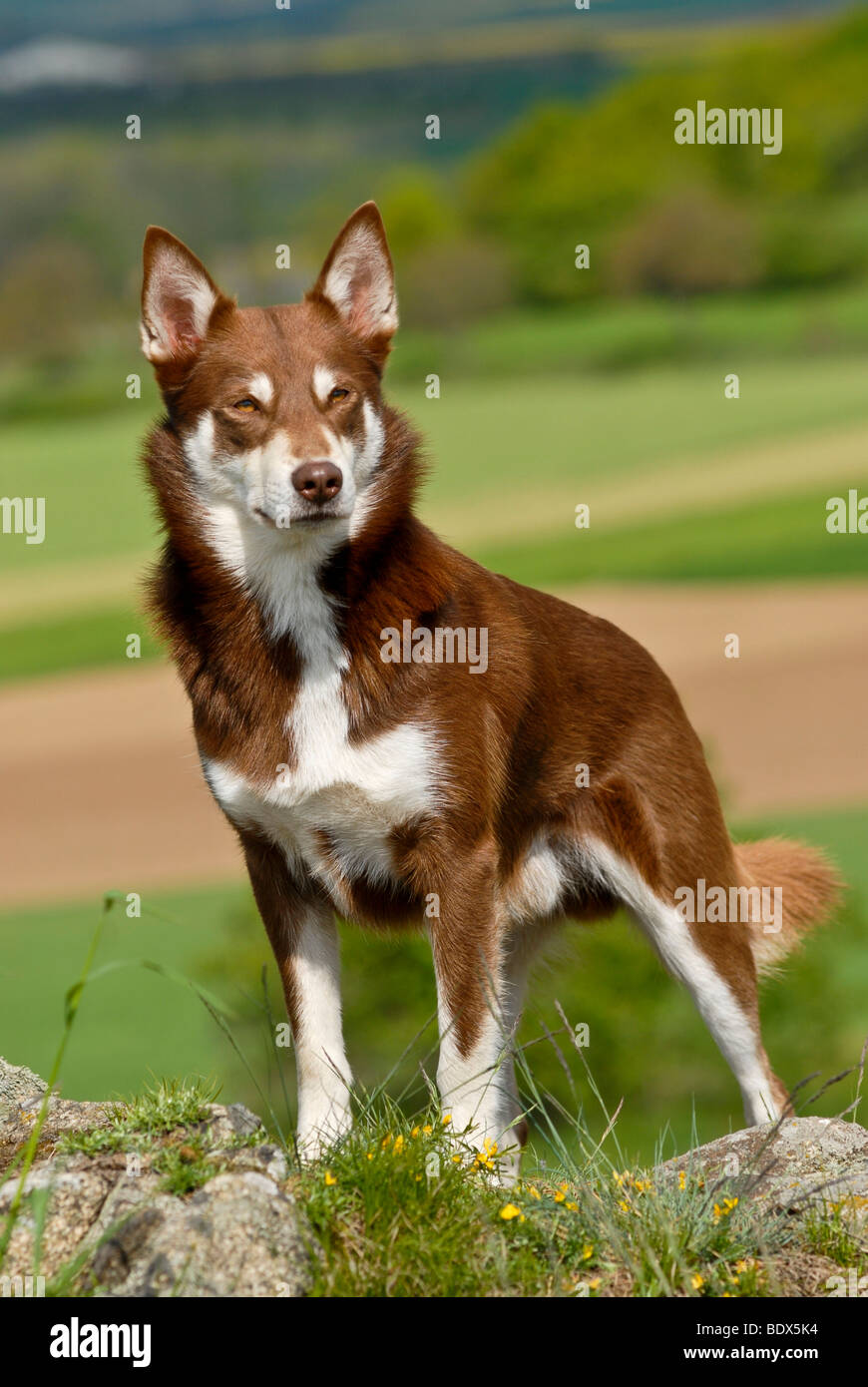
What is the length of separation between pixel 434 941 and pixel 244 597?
1275 millimetres

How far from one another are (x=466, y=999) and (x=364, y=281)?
2.38m

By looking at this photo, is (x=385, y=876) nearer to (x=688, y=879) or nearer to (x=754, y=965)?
(x=688, y=879)

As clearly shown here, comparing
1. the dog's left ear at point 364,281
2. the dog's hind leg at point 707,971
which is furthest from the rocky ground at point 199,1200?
the dog's left ear at point 364,281

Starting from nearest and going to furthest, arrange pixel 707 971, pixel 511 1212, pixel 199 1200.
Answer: pixel 199 1200 → pixel 511 1212 → pixel 707 971

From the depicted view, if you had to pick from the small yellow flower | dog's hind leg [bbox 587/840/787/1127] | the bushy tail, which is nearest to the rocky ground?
the small yellow flower

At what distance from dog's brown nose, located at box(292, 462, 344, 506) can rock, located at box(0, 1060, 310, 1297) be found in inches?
71.9

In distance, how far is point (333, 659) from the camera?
16.5ft

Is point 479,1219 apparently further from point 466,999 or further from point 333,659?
point 333,659

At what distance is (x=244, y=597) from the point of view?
5.12 metres

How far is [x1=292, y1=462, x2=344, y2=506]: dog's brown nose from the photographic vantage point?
4.57 meters

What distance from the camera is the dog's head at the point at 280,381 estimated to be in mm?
4680

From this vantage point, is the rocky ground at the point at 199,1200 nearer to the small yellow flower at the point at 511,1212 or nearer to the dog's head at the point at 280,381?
the small yellow flower at the point at 511,1212
